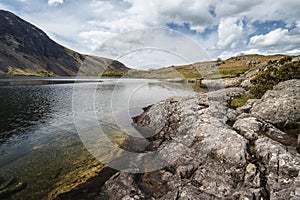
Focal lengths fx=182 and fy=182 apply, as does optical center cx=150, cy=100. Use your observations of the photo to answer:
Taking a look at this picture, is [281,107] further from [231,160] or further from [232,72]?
[232,72]

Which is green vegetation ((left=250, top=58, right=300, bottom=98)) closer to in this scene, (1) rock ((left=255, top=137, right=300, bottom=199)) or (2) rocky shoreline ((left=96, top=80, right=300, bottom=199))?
(2) rocky shoreline ((left=96, top=80, right=300, bottom=199))

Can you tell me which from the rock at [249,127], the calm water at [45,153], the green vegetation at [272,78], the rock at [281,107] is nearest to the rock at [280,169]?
the rock at [249,127]

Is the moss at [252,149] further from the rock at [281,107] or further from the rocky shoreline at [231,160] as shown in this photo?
the rock at [281,107]

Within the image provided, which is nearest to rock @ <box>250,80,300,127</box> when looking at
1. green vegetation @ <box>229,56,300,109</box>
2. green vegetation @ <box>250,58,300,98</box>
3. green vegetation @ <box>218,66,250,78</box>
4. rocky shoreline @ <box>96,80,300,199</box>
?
rocky shoreline @ <box>96,80,300,199</box>

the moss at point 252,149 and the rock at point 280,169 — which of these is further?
the moss at point 252,149

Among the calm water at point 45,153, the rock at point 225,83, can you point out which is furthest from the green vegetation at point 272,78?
the rock at point 225,83

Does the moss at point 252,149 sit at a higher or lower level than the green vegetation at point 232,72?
lower

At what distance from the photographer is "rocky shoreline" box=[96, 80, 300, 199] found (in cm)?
1173

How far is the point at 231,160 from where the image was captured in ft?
46.2

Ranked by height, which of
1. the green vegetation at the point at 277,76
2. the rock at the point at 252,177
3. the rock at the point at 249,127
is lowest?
the rock at the point at 252,177

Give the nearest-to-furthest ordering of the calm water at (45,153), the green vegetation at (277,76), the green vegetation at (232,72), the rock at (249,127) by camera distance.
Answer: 1. the calm water at (45,153)
2. the rock at (249,127)
3. the green vegetation at (277,76)
4. the green vegetation at (232,72)

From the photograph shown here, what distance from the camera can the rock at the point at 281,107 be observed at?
18172mm

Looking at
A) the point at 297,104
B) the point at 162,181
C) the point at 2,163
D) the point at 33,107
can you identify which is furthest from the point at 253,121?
the point at 33,107

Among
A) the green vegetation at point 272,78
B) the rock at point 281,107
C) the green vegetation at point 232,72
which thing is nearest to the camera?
the rock at point 281,107
